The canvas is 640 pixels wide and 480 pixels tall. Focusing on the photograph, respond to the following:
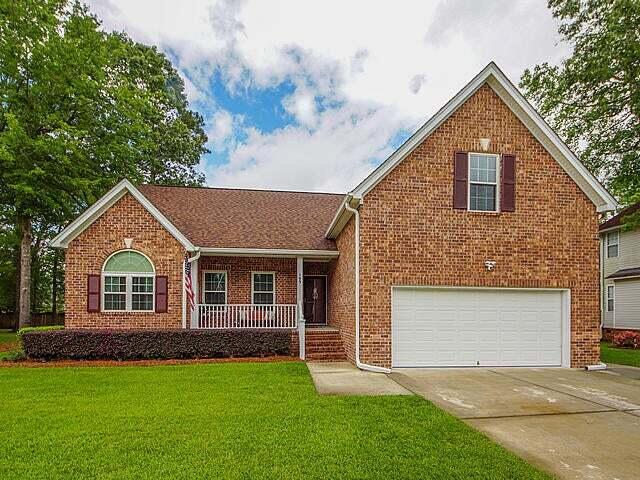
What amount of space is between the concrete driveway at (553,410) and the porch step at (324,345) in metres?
2.37

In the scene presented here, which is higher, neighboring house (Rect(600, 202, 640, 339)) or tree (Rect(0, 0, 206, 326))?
tree (Rect(0, 0, 206, 326))

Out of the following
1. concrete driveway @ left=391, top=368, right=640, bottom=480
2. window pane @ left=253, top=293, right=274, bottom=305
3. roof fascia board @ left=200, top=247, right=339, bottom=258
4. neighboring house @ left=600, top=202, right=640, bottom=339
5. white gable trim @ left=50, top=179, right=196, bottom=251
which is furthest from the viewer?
neighboring house @ left=600, top=202, right=640, bottom=339

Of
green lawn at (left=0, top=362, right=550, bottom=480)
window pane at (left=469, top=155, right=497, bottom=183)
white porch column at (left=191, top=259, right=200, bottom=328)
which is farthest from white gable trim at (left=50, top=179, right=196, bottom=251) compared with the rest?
window pane at (left=469, top=155, right=497, bottom=183)

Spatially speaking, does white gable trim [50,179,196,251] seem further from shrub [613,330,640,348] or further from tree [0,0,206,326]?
shrub [613,330,640,348]

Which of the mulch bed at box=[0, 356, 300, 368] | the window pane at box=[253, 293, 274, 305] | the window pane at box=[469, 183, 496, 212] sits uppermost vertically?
the window pane at box=[469, 183, 496, 212]

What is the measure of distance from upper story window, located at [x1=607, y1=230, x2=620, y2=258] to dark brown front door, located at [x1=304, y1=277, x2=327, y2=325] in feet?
58.8

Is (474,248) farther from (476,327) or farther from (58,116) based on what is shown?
(58,116)

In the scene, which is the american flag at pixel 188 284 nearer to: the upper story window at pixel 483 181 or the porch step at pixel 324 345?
the porch step at pixel 324 345

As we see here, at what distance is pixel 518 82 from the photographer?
18.8 meters

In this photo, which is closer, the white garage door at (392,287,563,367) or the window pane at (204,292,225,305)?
the white garage door at (392,287,563,367)

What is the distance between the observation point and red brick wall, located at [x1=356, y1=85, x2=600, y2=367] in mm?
10977

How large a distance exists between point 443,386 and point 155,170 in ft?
78.6

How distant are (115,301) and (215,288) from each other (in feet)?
10.4

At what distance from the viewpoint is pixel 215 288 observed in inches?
594
